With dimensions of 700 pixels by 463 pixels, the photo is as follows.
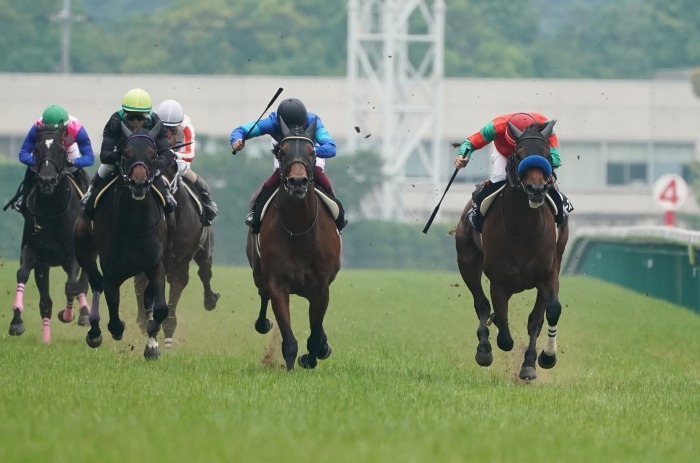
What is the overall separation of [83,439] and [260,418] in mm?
1332

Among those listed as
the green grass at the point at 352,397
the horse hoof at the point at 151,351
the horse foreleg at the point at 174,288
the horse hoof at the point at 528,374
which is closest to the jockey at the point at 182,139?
the horse foreleg at the point at 174,288

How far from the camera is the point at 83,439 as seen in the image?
905 centimetres

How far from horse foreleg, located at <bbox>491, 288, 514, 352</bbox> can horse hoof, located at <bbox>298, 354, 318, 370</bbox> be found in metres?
1.43

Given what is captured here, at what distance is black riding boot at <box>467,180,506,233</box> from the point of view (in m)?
14.1

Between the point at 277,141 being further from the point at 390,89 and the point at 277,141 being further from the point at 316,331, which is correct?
the point at 390,89

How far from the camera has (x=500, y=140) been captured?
14102 mm

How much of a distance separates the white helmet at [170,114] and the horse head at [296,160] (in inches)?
124

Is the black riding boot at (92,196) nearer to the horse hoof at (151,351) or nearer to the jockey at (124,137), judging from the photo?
the jockey at (124,137)

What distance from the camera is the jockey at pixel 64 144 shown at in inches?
645

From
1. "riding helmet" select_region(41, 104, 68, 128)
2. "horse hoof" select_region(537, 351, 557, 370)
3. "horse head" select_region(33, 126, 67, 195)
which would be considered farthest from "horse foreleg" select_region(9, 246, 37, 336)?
"horse hoof" select_region(537, 351, 557, 370)

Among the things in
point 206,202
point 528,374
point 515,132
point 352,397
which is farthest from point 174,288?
point 352,397

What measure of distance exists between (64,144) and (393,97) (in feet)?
157

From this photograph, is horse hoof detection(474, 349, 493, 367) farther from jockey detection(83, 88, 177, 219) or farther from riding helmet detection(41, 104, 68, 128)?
riding helmet detection(41, 104, 68, 128)

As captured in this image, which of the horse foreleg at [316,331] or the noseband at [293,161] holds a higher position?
the noseband at [293,161]
